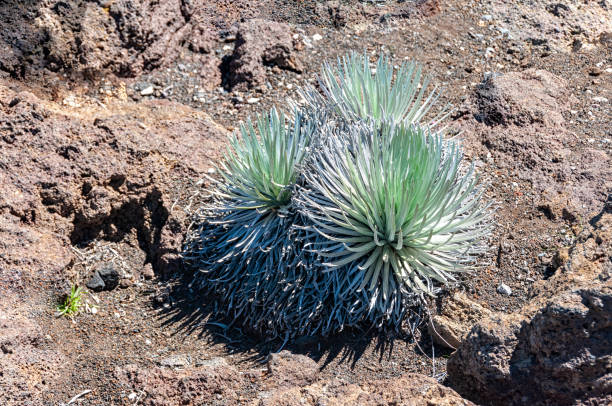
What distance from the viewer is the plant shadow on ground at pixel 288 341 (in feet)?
10.3

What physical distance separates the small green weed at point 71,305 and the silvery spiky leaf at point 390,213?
1169mm

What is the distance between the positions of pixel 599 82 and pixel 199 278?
117 inches

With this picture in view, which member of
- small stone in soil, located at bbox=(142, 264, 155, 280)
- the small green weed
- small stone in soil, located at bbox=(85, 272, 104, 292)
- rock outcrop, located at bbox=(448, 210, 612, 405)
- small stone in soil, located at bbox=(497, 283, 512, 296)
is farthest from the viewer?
small stone in soil, located at bbox=(142, 264, 155, 280)

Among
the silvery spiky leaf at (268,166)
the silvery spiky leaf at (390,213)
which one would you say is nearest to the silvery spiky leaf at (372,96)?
the silvery spiky leaf at (268,166)

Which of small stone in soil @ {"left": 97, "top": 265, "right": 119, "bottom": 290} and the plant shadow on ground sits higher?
the plant shadow on ground

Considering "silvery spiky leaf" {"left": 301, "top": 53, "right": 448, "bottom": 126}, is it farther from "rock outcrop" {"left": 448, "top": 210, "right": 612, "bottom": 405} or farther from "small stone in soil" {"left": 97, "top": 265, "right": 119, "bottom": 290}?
"rock outcrop" {"left": 448, "top": 210, "right": 612, "bottom": 405}

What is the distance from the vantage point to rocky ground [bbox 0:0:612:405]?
95.4 inches

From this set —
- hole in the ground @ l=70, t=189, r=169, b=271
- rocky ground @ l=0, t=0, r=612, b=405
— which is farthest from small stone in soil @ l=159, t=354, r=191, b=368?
hole in the ground @ l=70, t=189, r=169, b=271

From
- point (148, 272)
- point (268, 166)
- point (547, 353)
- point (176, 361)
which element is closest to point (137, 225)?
point (148, 272)

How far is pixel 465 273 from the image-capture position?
135 inches

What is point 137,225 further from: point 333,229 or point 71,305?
point 333,229

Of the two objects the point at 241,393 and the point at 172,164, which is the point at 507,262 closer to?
the point at 241,393

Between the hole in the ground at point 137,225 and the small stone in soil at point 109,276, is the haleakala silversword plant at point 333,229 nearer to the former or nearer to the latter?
the hole in the ground at point 137,225

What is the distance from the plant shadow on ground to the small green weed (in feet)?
1.22
